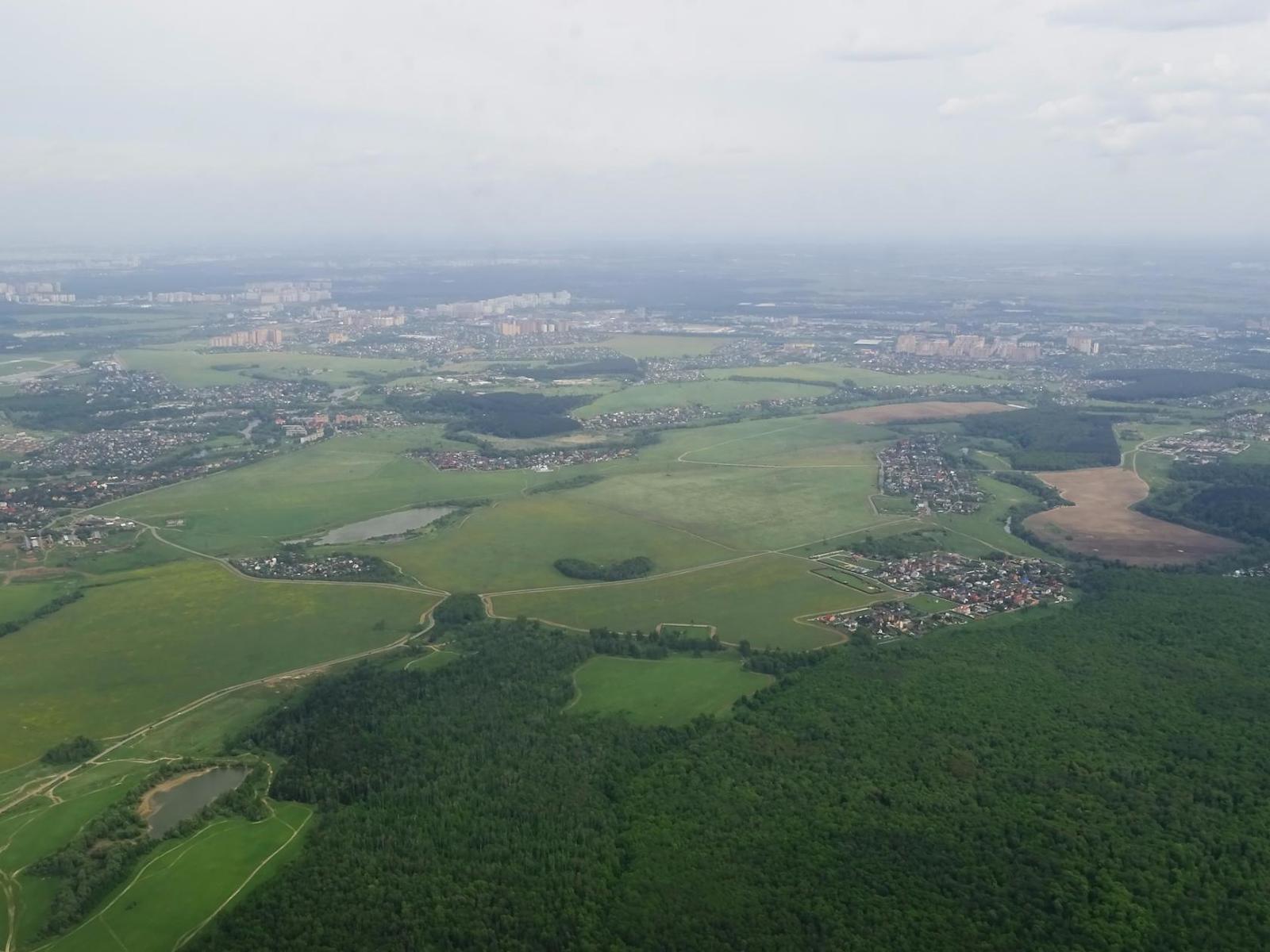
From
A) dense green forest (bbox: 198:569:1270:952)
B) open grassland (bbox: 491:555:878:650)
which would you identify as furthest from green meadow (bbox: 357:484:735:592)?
dense green forest (bbox: 198:569:1270:952)

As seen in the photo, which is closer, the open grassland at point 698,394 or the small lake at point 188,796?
the small lake at point 188,796

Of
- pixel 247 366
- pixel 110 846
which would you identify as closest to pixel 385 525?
pixel 110 846

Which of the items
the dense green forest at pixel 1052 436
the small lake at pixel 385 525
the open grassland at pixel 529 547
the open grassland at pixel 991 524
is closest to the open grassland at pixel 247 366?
the small lake at pixel 385 525

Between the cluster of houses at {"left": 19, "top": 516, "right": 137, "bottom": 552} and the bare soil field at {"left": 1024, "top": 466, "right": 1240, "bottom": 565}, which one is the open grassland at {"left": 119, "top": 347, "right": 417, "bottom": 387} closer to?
the cluster of houses at {"left": 19, "top": 516, "right": 137, "bottom": 552}

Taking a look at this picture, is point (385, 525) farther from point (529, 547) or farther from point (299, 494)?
point (529, 547)

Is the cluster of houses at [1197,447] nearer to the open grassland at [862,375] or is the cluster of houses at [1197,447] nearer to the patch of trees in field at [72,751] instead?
the open grassland at [862,375]

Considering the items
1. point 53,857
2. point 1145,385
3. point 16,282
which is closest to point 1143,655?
point 53,857
